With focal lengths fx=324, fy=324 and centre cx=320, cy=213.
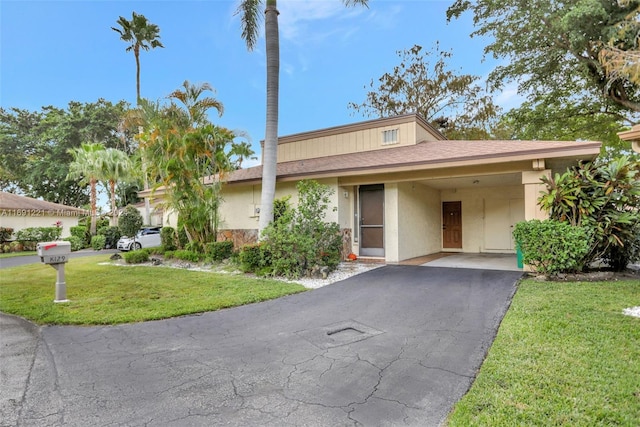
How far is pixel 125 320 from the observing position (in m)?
4.80

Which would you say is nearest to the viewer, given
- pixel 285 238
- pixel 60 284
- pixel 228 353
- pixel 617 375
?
pixel 617 375

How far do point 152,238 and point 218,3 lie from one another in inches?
487

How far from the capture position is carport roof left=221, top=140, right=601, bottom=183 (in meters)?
7.00

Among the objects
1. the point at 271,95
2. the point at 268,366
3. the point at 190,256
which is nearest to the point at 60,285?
the point at 190,256

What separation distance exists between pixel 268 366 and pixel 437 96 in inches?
912

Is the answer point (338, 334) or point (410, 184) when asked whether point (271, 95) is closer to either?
point (410, 184)

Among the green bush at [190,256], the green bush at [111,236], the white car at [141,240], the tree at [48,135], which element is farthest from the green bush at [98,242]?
the tree at [48,135]

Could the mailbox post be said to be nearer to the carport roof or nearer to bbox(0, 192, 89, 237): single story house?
the carport roof

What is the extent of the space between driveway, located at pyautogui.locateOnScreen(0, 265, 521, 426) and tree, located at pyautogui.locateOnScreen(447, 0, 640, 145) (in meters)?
11.3

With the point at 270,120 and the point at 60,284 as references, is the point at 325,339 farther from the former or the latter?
the point at 270,120

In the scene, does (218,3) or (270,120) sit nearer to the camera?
(270,120)

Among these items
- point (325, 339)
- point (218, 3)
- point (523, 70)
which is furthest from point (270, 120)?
point (523, 70)

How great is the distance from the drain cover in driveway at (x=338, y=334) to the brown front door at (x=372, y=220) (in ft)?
19.3

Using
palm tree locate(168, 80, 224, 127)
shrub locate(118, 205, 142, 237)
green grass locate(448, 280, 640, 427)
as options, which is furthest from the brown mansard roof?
green grass locate(448, 280, 640, 427)
